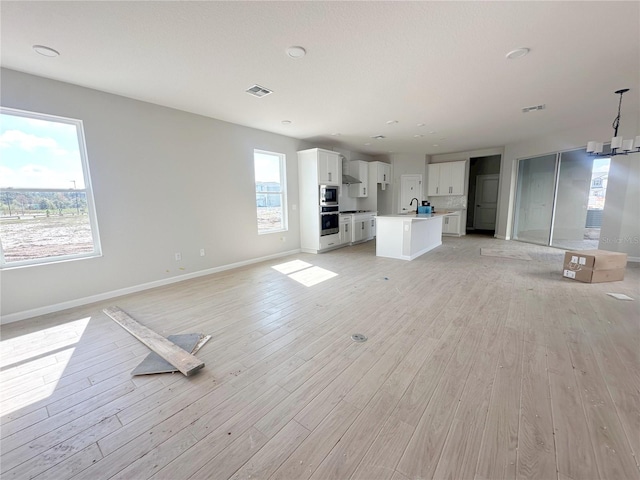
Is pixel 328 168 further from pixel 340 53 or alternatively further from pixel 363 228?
pixel 340 53

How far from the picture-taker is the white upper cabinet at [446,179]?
8.54m

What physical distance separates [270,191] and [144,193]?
249 centimetres

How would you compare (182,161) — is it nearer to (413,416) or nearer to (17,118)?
(17,118)

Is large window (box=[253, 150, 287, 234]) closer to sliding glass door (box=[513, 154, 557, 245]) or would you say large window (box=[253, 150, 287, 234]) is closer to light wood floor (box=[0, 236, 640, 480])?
light wood floor (box=[0, 236, 640, 480])

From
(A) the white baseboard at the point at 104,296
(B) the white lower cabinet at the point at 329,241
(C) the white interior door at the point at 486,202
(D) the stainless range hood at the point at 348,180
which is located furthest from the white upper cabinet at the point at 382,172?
(A) the white baseboard at the point at 104,296

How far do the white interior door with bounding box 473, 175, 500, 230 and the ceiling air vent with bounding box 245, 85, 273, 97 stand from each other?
9325 mm

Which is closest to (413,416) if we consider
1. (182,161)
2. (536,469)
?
(536,469)

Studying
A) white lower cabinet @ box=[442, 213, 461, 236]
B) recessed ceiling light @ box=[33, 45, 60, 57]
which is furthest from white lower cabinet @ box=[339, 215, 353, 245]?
recessed ceiling light @ box=[33, 45, 60, 57]

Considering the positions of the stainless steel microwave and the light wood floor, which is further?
the stainless steel microwave

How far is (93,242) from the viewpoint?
3.52 m

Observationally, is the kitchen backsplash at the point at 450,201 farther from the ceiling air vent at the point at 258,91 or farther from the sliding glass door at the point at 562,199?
the ceiling air vent at the point at 258,91

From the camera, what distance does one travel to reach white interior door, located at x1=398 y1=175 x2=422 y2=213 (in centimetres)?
898

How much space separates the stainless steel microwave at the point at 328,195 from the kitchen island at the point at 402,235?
1302 millimetres

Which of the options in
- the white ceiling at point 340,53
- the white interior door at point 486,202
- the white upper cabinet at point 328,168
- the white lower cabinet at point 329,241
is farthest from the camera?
the white interior door at point 486,202
